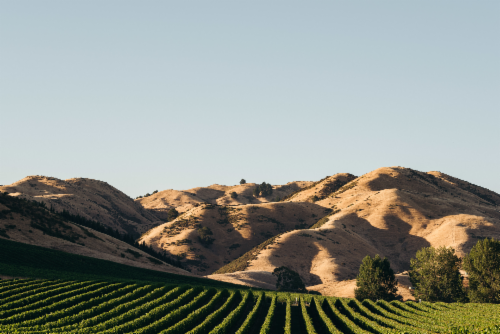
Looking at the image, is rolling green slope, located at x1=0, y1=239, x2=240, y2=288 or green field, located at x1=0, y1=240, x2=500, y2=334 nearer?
green field, located at x1=0, y1=240, x2=500, y2=334

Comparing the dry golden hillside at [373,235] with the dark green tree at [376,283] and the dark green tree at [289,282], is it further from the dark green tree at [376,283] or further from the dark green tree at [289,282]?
the dark green tree at [376,283]

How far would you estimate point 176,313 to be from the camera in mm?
44125

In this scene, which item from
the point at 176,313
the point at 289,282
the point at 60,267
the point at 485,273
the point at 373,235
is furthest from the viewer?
the point at 373,235

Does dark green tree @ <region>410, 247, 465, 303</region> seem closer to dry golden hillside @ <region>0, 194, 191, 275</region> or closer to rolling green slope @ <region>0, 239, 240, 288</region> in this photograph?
rolling green slope @ <region>0, 239, 240, 288</region>

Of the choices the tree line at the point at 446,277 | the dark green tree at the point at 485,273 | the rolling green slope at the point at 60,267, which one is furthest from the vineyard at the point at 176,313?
the tree line at the point at 446,277

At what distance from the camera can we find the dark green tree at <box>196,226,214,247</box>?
497 feet

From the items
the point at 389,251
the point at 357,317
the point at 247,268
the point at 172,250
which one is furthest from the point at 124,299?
the point at 389,251

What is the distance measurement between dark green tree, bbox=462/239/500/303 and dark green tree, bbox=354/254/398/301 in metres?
13.7

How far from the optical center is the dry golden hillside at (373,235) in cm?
12144

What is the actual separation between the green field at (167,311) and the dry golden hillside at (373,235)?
152 feet

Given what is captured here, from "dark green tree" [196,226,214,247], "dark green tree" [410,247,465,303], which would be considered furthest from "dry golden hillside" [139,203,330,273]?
"dark green tree" [410,247,465,303]

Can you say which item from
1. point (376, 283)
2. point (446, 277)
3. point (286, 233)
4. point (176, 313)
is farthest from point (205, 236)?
point (176, 313)

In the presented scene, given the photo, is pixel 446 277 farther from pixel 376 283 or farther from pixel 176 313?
pixel 176 313

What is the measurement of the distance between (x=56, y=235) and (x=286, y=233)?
244 feet
